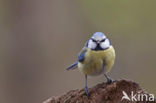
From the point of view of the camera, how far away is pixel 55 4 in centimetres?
744

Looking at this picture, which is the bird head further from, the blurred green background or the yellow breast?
the blurred green background

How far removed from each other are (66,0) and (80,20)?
498 mm

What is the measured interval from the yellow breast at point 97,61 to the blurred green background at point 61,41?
333 centimetres

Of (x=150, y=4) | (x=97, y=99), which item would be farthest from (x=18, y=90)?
(x=97, y=99)

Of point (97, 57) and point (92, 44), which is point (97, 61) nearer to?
point (97, 57)

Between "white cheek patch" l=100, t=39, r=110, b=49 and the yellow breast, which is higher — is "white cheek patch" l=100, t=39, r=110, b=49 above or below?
above

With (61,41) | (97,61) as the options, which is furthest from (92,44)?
(61,41)

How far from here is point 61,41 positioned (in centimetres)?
721

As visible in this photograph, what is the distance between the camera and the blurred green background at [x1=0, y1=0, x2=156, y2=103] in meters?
6.70

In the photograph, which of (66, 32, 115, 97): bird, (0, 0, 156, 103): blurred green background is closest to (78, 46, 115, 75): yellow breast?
(66, 32, 115, 97): bird

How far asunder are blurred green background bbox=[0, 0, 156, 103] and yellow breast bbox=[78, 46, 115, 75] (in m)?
3.33

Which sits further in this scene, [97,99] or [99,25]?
[99,25]

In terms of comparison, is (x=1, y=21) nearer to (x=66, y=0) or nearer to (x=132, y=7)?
(x=66, y=0)

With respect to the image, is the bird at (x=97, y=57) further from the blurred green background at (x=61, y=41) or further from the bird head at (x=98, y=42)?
the blurred green background at (x=61, y=41)
